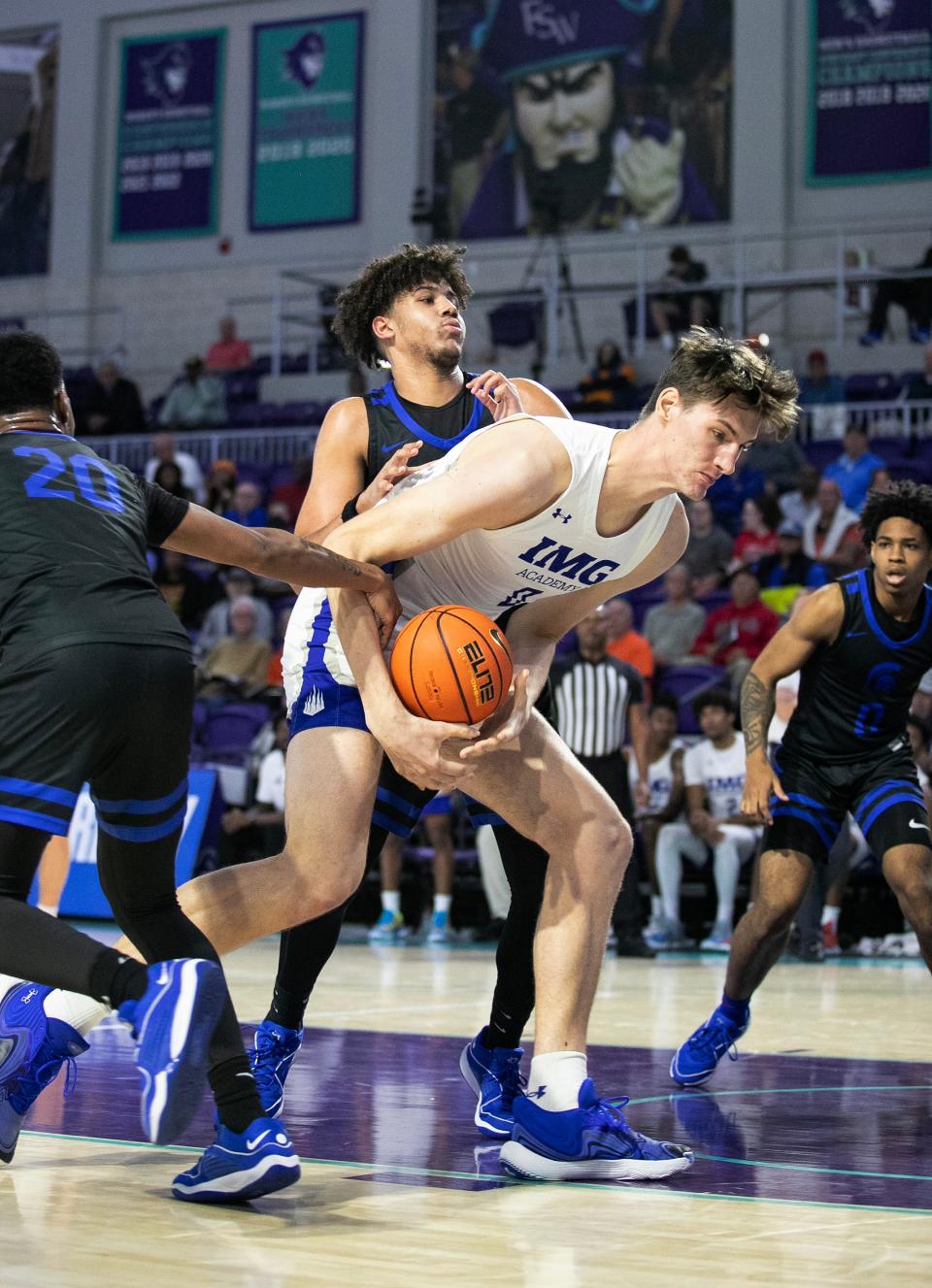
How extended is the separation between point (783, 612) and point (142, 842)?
897 cm

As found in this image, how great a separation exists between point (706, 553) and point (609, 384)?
9.59 feet

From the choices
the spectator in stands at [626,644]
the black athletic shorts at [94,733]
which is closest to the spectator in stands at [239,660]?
the spectator in stands at [626,644]

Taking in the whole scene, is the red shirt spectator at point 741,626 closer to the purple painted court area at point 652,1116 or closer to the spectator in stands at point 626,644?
the spectator in stands at point 626,644

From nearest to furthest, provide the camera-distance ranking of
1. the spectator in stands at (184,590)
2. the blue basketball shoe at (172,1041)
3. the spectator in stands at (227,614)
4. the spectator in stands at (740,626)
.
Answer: the blue basketball shoe at (172,1041) → the spectator in stands at (740,626) → the spectator in stands at (227,614) → the spectator in stands at (184,590)

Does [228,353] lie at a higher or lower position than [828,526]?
higher

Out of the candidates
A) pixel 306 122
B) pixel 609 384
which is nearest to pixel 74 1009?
pixel 609 384

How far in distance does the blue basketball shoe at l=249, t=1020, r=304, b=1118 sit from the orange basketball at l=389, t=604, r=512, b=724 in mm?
1048

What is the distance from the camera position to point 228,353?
19688mm

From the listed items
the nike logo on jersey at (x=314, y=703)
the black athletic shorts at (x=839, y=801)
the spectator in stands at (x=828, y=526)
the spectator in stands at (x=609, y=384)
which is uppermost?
the spectator in stands at (x=609, y=384)

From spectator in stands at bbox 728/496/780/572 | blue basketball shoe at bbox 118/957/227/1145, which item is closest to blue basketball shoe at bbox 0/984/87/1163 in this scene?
blue basketball shoe at bbox 118/957/227/1145

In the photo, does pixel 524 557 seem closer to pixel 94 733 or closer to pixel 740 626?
pixel 94 733

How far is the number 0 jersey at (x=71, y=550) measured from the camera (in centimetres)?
321

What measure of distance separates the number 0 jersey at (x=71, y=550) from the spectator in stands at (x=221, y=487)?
1159cm

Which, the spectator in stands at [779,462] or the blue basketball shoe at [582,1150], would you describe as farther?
the spectator in stands at [779,462]
